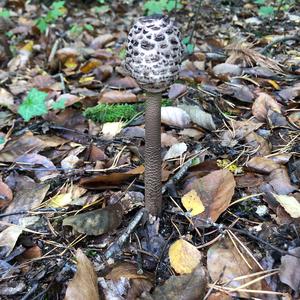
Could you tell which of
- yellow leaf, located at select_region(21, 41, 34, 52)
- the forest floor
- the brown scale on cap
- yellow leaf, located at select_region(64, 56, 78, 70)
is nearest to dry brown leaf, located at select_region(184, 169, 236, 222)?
the forest floor

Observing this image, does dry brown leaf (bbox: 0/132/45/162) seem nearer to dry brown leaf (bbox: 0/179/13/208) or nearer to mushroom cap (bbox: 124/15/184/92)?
dry brown leaf (bbox: 0/179/13/208)

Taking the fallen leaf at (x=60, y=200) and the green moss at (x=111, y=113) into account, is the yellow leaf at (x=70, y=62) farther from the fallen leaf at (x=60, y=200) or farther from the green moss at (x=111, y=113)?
the fallen leaf at (x=60, y=200)

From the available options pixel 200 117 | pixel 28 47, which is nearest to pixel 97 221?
pixel 200 117

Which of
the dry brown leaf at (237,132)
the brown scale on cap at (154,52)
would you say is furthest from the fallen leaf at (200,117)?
the brown scale on cap at (154,52)

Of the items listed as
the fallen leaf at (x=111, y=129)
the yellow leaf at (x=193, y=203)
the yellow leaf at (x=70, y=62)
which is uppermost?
the yellow leaf at (x=193, y=203)

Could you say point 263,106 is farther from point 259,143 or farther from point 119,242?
point 119,242
